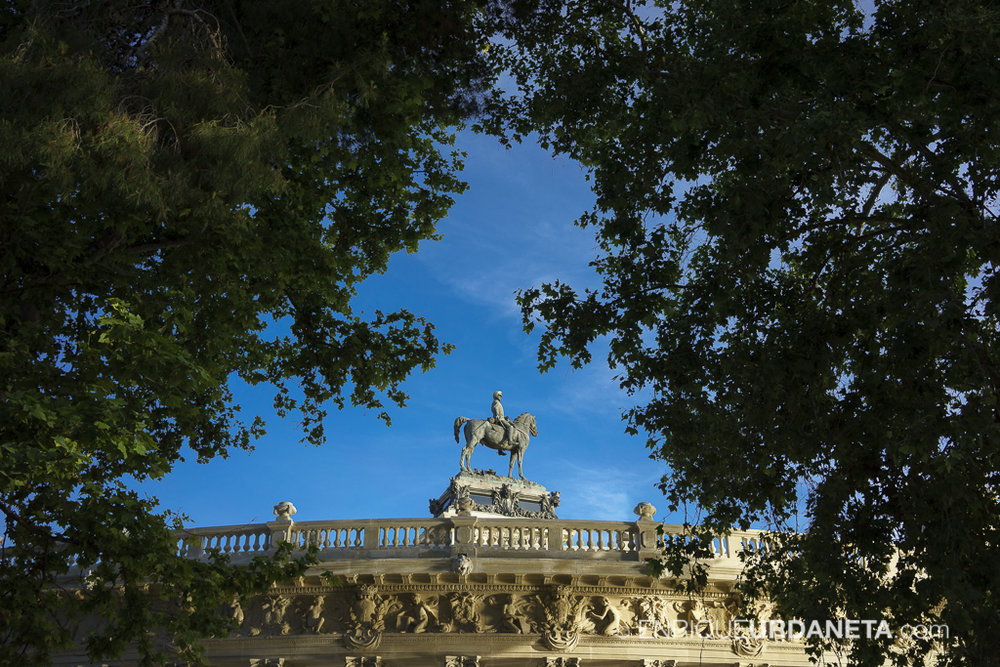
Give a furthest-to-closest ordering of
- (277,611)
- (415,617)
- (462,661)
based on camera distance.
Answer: (277,611) < (415,617) < (462,661)

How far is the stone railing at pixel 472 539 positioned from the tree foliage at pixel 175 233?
7128 millimetres

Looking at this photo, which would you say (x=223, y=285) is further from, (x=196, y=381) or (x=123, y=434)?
(x=123, y=434)

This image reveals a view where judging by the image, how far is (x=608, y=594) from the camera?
20531 millimetres

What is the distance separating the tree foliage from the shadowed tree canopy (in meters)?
2.62

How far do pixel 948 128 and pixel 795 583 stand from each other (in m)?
5.14

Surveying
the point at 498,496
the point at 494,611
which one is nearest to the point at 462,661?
the point at 494,611

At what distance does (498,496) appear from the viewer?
25484 millimetres

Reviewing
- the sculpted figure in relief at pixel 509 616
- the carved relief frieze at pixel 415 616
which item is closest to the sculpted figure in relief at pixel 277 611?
the carved relief frieze at pixel 415 616

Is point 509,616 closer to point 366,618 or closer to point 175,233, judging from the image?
point 366,618

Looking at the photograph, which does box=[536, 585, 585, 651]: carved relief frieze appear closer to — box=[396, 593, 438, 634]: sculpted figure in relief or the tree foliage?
box=[396, 593, 438, 634]: sculpted figure in relief

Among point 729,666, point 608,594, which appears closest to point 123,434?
point 608,594

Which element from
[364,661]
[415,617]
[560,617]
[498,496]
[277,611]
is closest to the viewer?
[364,661]

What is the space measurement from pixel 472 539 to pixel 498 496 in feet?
14.8

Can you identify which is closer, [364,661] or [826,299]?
[826,299]
